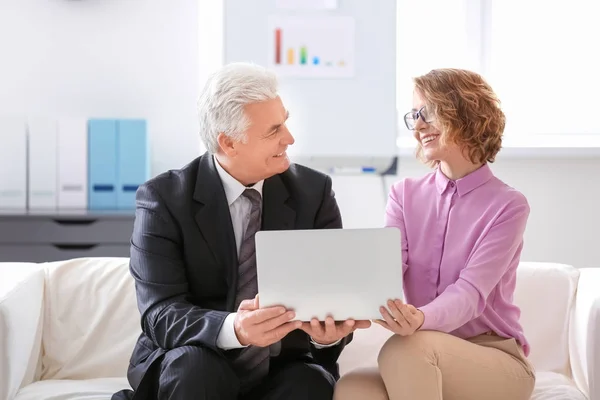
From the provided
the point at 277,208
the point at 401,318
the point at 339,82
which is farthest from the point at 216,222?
the point at 339,82

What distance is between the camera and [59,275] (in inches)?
90.4

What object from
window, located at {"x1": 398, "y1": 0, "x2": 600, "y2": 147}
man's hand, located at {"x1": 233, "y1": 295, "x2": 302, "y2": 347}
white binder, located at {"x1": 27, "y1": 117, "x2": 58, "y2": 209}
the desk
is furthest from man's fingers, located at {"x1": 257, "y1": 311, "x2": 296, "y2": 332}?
window, located at {"x1": 398, "y1": 0, "x2": 600, "y2": 147}

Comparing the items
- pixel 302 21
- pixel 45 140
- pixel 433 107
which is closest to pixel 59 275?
pixel 433 107

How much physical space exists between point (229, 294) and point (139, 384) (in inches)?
10.8

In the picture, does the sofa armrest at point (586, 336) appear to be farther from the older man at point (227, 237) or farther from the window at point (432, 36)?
the window at point (432, 36)

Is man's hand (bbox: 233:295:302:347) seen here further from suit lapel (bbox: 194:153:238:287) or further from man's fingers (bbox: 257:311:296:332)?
suit lapel (bbox: 194:153:238:287)

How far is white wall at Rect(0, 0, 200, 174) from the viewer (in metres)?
3.84

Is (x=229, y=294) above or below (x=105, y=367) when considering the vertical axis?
above

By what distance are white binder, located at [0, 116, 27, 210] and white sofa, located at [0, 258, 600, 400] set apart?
1295 mm

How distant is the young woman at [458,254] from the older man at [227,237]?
0.56 ft

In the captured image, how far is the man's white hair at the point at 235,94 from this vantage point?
1.94 m

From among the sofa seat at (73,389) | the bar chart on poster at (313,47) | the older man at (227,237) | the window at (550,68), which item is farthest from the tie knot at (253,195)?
the window at (550,68)

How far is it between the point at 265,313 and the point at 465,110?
26.9 inches

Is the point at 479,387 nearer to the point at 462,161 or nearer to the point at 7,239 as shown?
the point at 462,161
